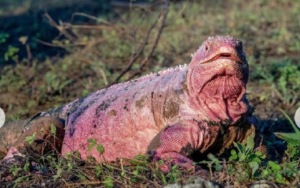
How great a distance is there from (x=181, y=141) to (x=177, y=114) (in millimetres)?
259

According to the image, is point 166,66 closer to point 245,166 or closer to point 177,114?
point 177,114

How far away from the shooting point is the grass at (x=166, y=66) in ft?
12.5

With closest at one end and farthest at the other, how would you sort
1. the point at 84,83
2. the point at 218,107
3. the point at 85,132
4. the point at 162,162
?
1. the point at 162,162
2. the point at 218,107
3. the point at 85,132
4. the point at 84,83

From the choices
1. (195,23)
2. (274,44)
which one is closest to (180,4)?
(195,23)

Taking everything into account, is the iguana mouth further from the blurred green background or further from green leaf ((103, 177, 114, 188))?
the blurred green background

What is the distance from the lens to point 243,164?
11.9ft

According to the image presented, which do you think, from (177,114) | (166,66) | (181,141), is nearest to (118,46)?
(166,66)

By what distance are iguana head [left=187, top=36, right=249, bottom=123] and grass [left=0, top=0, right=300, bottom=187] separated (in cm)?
35

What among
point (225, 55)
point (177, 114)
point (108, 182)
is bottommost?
point (108, 182)

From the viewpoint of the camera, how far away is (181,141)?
4.29 meters

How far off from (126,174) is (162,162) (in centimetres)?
25

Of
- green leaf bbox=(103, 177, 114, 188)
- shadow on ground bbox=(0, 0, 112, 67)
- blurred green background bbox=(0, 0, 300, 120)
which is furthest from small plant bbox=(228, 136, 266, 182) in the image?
shadow on ground bbox=(0, 0, 112, 67)

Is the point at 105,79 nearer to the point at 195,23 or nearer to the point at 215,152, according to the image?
the point at 215,152

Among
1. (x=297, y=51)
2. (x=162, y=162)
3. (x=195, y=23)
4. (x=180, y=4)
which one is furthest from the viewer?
(x=180, y=4)
